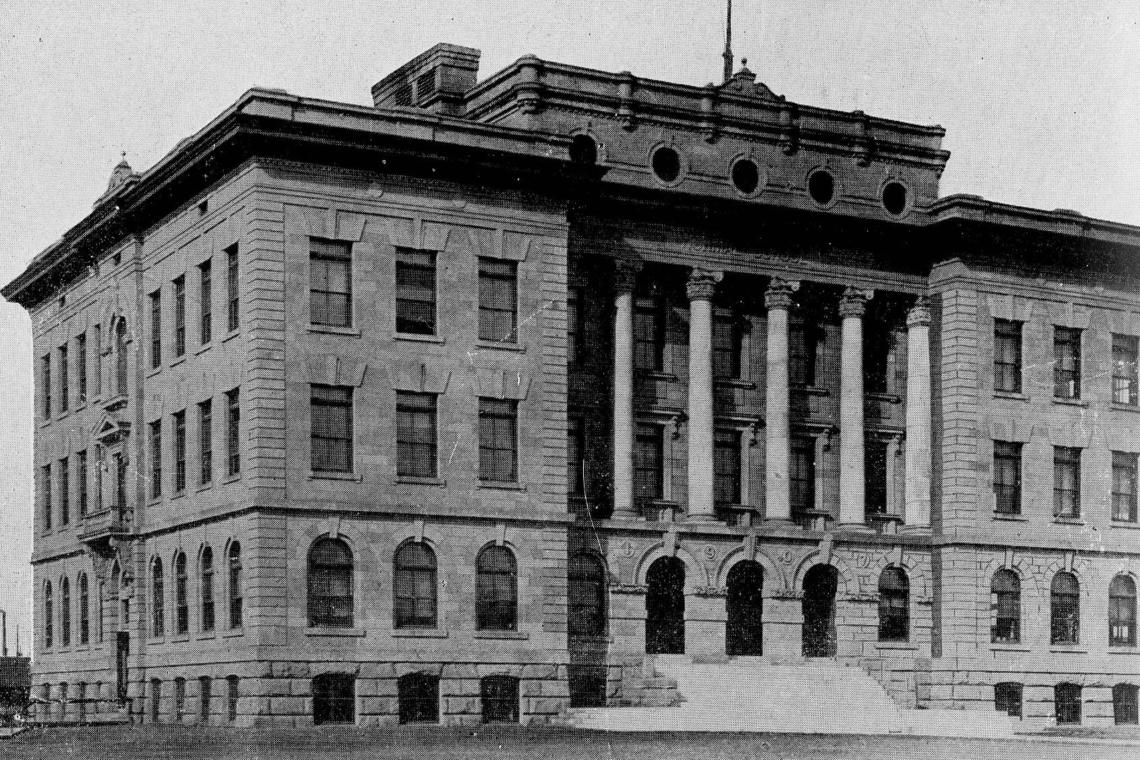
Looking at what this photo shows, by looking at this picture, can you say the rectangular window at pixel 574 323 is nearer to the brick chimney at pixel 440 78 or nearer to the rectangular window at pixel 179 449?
the brick chimney at pixel 440 78

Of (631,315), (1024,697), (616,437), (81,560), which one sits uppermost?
(631,315)

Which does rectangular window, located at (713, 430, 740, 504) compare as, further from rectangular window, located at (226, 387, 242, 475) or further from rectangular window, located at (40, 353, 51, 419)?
rectangular window, located at (40, 353, 51, 419)

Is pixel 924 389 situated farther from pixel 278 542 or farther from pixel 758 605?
pixel 278 542

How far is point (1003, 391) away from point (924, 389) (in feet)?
7.46

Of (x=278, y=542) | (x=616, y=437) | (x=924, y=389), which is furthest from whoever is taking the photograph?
(x=924, y=389)

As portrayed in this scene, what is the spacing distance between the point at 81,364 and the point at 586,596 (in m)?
18.2

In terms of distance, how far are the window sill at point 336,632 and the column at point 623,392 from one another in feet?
27.9

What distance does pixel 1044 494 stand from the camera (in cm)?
5366

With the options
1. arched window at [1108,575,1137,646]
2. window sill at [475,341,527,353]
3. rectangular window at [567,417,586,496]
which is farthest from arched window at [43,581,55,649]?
arched window at [1108,575,1137,646]

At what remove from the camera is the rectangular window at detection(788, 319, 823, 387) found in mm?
52844

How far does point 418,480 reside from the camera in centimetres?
4491

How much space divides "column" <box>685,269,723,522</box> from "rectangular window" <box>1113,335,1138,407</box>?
43.6ft

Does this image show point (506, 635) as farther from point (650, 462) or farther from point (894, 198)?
point (894, 198)

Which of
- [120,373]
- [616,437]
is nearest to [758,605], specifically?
[616,437]
